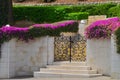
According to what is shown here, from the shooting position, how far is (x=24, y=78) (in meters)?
17.4

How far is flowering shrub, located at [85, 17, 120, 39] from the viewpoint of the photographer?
56.3 feet

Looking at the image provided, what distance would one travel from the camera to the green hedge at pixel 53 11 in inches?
1286

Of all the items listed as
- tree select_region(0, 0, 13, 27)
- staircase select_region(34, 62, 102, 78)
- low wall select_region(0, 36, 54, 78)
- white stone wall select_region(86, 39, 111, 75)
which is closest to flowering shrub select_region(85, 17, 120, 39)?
white stone wall select_region(86, 39, 111, 75)

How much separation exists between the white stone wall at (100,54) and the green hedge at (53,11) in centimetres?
1440

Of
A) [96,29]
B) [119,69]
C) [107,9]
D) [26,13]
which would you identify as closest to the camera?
[119,69]

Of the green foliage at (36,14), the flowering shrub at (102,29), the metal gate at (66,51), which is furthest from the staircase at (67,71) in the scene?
the green foliage at (36,14)

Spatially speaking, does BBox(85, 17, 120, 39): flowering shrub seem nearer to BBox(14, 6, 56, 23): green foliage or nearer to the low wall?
the low wall

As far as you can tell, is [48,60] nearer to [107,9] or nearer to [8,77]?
[8,77]

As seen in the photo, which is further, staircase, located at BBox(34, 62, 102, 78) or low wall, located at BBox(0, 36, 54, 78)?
low wall, located at BBox(0, 36, 54, 78)

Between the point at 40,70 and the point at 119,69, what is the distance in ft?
10.2

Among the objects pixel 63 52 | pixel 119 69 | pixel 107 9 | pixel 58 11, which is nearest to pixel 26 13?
pixel 58 11

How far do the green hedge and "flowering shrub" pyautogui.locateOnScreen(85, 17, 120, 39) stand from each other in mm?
14321

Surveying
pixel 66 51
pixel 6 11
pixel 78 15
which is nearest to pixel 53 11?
pixel 78 15

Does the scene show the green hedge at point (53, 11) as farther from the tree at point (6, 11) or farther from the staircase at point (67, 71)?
the staircase at point (67, 71)
